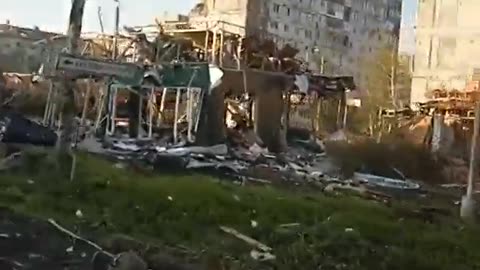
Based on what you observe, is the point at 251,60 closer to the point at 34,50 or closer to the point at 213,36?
the point at 213,36

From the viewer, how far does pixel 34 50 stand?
97.6 feet

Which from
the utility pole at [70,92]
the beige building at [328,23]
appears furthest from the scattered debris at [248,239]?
the beige building at [328,23]

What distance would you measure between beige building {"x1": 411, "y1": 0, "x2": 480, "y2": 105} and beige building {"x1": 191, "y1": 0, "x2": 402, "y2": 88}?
83.2 ft

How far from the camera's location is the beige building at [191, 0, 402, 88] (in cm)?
8369

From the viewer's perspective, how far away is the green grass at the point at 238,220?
12.3m

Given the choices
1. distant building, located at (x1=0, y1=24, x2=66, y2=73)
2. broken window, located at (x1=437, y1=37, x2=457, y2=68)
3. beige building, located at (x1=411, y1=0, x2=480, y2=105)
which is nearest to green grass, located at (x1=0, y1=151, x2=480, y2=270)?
distant building, located at (x1=0, y1=24, x2=66, y2=73)

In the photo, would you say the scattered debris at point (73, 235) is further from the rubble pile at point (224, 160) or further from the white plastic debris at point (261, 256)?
the rubble pile at point (224, 160)

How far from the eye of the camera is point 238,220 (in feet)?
45.2

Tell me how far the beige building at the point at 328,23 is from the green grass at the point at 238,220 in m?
64.0

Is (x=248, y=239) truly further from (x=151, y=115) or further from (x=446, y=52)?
(x=446, y=52)

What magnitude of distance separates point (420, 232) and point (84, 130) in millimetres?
12003

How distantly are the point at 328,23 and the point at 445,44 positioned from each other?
143 feet

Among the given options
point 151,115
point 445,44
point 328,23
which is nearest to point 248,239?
point 151,115

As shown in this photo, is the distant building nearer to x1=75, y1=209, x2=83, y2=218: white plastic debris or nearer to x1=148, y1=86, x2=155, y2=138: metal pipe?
x1=148, y1=86, x2=155, y2=138: metal pipe
